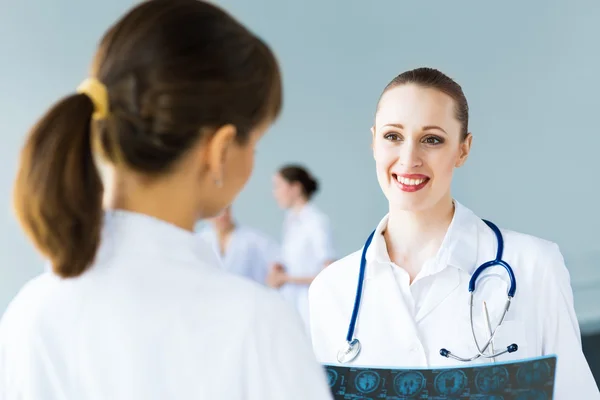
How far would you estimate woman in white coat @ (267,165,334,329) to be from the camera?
433cm

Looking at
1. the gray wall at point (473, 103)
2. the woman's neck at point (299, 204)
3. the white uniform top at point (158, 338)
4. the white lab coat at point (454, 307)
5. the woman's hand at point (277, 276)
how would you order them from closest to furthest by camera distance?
the white uniform top at point (158, 338), the white lab coat at point (454, 307), the woman's hand at point (277, 276), the woman's neck at point (299, 204), the gray wall at point (473, 103)

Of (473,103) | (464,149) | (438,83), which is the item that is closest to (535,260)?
(464,149)

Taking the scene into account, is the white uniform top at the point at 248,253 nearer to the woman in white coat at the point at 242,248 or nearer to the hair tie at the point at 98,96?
the woman in white coat at the point at 242,248

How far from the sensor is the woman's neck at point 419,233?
1.43 m

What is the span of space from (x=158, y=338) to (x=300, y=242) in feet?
12.6

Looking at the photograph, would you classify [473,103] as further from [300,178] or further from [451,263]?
[451,263]

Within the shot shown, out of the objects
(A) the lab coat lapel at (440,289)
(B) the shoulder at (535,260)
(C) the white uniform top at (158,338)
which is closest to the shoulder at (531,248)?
(B) the shoulder at (535,260)

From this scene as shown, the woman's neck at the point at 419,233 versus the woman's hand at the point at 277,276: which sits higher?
the woman's hand at the point at 277,276

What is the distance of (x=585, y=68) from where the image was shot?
576cm

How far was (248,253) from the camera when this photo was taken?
4.45 meters

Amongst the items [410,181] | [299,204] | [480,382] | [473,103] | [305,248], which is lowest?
[480,382]

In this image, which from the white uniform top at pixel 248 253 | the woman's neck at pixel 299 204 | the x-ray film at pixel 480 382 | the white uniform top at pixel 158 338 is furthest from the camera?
the woman's neck at pixel 299 204

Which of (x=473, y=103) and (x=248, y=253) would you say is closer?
(x=248, y=253)

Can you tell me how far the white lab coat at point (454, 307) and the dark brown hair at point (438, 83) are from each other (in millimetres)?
192
